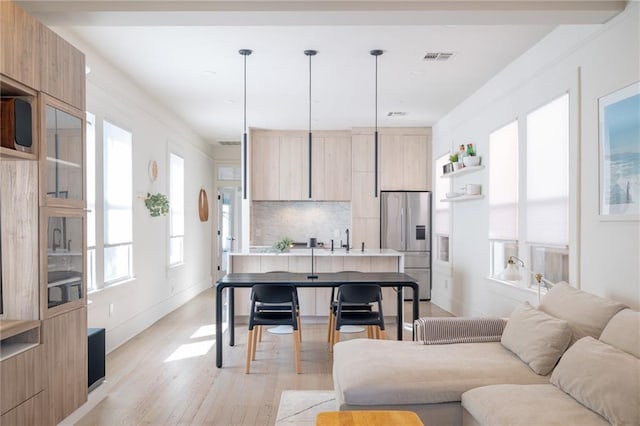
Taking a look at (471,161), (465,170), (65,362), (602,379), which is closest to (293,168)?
(465,170)

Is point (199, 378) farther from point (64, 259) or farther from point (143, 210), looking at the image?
point (143, 210)

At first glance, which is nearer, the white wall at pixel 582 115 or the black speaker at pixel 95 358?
the white wall at pixel 582 115

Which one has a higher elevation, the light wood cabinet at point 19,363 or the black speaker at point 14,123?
the black speaker at point 14,123

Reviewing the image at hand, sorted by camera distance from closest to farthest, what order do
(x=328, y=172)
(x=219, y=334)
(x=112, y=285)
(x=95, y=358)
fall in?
(x=95, y=358), (x=219, y=334), (x=112, y=285), (x=328, y=172)

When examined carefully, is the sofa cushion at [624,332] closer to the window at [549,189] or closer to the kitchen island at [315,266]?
the window at [549,189]

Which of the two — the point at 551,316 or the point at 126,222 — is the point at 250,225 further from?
the point at 551,316

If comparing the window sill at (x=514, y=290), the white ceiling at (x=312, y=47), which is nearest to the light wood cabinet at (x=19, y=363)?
the white ceiling at (x=312, y=47)

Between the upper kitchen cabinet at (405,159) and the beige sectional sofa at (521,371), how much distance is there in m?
4.89

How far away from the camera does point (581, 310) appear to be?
9.27 ft

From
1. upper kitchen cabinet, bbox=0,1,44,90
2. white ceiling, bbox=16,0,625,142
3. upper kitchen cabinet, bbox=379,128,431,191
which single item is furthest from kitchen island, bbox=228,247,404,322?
upper kitchen cabinet, bbox=0,1,44,90

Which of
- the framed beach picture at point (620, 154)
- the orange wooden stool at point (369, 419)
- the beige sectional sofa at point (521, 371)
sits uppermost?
the framed beach picture at point (620, 154)

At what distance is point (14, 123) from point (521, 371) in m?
3.24

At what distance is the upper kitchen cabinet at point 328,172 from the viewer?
837cm

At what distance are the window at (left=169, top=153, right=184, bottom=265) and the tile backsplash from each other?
1.55m
